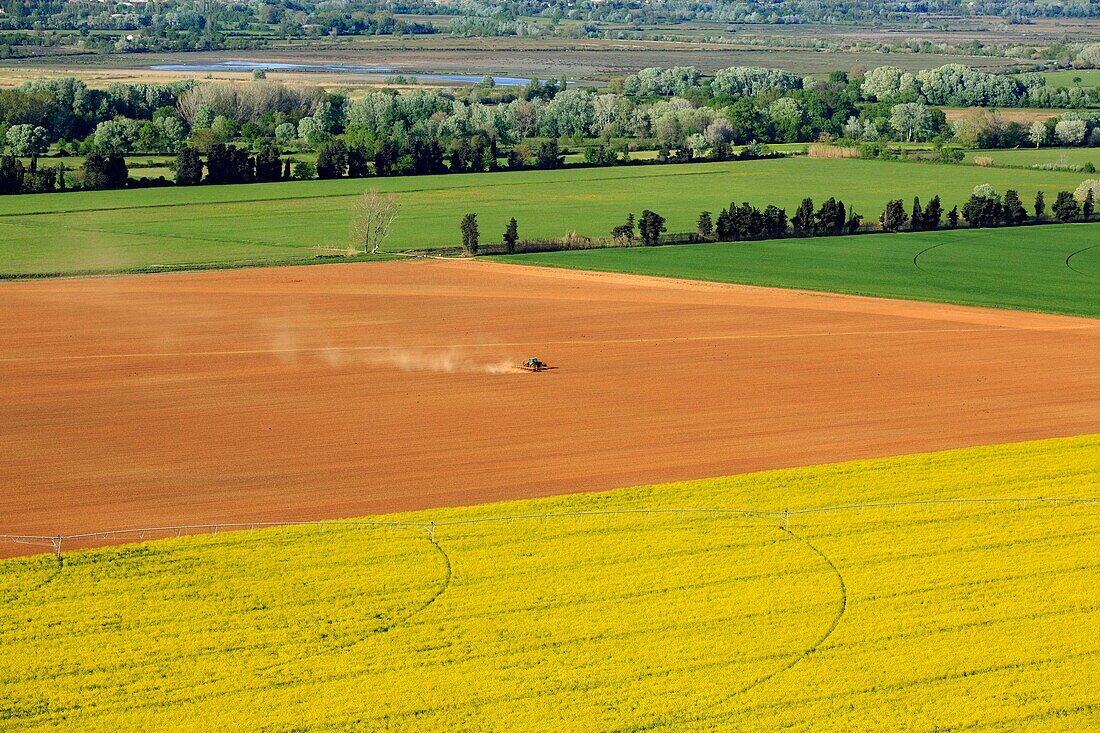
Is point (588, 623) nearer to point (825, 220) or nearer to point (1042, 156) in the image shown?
point (825, 220)

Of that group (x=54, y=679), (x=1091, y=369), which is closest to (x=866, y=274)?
(x=1091, y=369)

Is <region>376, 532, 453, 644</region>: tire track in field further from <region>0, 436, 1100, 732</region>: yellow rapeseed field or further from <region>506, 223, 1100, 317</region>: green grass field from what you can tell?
<region>506, 223, 1100, 317</region>: green grass field

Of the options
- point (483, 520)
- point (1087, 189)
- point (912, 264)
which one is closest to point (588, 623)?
point (483, 520)

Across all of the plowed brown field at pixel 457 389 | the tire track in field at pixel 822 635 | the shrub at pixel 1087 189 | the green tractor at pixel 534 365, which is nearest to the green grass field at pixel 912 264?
the plowed brown field at pixel 457 389

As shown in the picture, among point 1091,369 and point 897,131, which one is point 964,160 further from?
point 1091,369

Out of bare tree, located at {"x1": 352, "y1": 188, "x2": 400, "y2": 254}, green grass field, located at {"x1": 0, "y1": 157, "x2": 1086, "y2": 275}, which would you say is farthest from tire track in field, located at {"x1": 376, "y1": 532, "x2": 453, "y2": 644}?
bare tree, located at {"x1": 352, "y1": 188, "x2": 400, "y2": 254}

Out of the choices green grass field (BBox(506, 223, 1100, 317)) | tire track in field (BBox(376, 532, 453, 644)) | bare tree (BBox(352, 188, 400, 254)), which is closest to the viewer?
tire track in field (BBox(376, 532, 453, 644))
